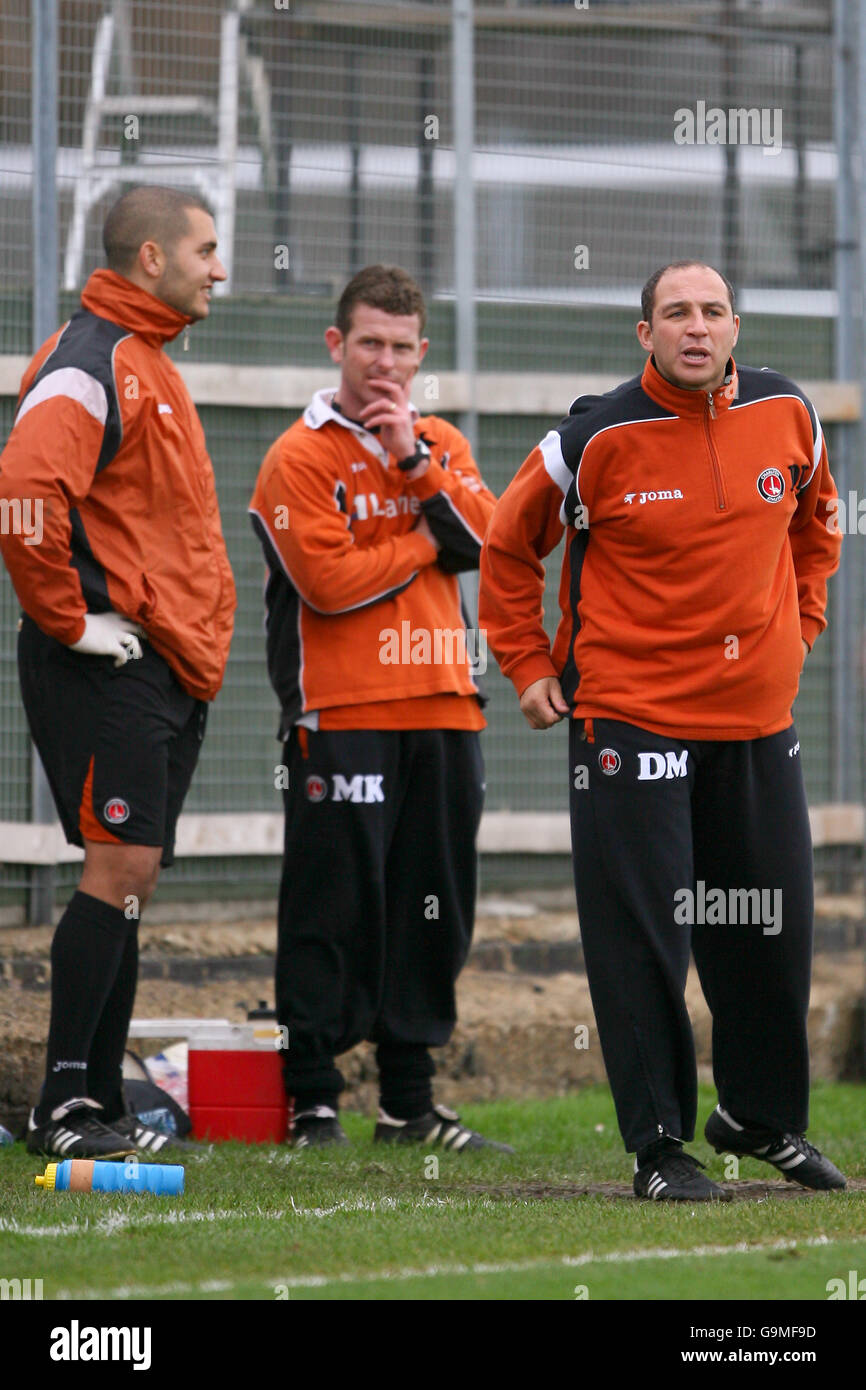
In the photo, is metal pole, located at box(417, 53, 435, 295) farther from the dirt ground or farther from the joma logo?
the joma logo

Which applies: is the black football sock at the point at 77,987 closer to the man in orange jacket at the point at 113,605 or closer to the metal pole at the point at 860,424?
the man in orange jacket at the point at 113,605

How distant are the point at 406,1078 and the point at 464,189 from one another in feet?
13.6

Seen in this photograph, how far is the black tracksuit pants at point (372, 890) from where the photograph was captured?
600 cm

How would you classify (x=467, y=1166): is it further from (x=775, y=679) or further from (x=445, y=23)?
(x=445, y=23)

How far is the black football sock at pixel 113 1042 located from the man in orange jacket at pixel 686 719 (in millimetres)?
1471

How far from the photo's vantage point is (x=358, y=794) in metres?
5.98

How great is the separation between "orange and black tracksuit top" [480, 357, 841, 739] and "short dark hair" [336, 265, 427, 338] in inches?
49.3

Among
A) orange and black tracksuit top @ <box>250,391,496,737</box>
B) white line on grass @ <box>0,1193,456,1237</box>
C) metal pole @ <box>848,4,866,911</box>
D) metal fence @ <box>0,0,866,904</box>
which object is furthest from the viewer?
metal pole @ <box>848,4,866,911</box>

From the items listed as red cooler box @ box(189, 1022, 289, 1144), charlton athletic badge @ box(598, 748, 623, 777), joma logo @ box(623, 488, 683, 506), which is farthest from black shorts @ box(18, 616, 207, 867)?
joma logo @ box(623, 488, 683, 506)

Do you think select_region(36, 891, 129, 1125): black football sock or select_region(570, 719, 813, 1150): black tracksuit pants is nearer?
select_region(570, 719, 813, 1150): black tracksuit pants

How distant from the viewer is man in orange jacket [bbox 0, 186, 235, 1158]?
538cm

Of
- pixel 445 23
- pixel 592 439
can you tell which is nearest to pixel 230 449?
pixel 445 23

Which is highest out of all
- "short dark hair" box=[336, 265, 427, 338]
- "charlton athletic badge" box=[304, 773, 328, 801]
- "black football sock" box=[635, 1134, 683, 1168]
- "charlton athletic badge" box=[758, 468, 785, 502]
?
"short dark hair" box=[336, 265, 427, 338]

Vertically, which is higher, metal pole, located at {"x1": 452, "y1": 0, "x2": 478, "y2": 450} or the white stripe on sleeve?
metal pole, located at {"x1": 452, "y1": 0, "x2": 478, "y2": 450}
